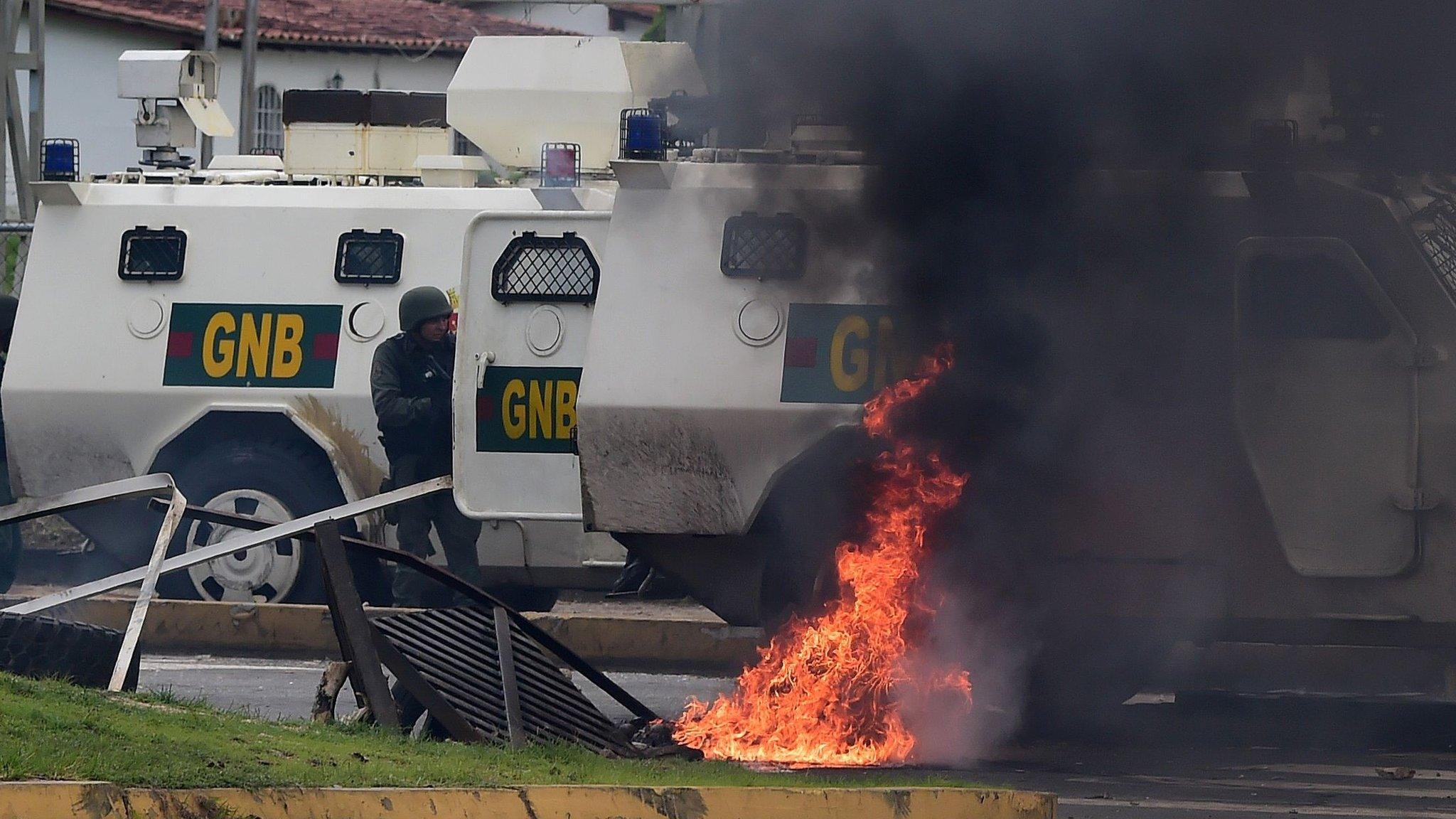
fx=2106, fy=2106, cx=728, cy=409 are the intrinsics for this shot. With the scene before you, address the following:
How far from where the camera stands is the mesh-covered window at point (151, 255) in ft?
32.9

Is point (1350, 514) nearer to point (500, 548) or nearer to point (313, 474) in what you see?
point (500, 548)

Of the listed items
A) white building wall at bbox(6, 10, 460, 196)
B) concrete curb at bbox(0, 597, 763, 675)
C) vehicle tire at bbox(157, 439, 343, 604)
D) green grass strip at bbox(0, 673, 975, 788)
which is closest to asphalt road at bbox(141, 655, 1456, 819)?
concrete curb at bbox(0, 597, 763, 675)

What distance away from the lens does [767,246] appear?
7352 millimetres

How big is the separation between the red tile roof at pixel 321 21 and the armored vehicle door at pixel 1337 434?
32.4 m

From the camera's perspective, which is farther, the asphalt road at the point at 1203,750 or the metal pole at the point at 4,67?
the metal pole at the point at 4,67

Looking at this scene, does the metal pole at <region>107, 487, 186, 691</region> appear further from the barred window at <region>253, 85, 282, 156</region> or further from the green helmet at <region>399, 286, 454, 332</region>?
the barred window at <region>253, 85, 282, 156</region>

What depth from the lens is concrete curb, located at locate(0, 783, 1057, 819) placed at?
437cm

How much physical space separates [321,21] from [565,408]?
32.3 meters

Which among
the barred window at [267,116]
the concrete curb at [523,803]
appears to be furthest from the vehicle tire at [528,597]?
the barred window at [267,116]

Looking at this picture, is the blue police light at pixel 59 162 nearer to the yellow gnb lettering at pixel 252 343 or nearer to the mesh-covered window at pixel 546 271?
the yellow gnb lettering at pixel 252 343

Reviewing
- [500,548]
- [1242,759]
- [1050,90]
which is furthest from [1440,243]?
[500,548]

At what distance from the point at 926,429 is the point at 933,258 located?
58 cm

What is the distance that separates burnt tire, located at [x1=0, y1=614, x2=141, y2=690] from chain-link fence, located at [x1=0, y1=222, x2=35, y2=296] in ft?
25.2

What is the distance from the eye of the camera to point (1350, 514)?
6.92 m
